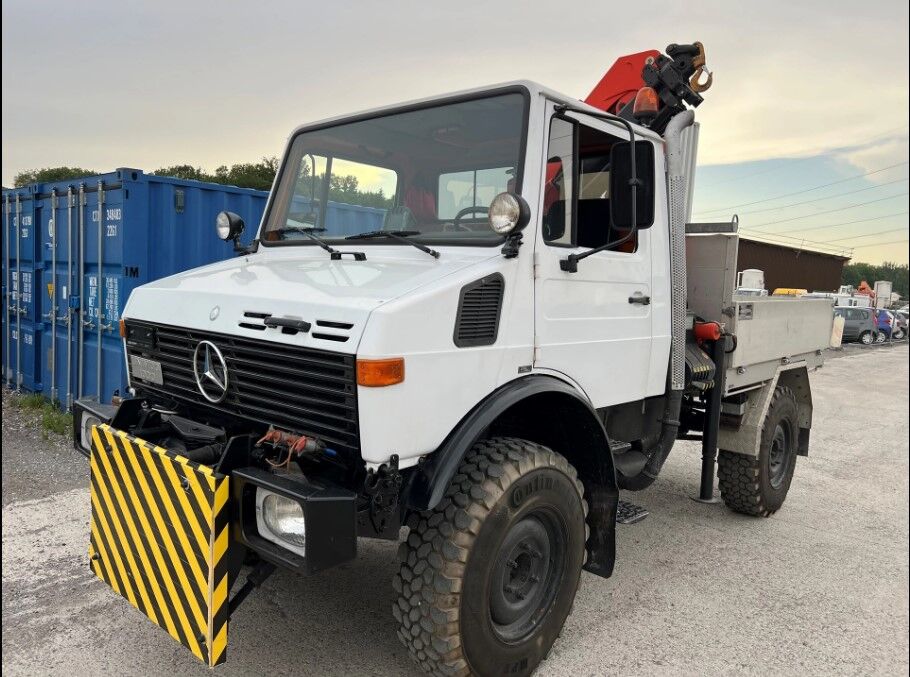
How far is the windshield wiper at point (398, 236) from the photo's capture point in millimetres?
2964

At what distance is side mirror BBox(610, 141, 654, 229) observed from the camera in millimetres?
3164

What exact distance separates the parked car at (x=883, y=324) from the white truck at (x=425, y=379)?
27.0 meters

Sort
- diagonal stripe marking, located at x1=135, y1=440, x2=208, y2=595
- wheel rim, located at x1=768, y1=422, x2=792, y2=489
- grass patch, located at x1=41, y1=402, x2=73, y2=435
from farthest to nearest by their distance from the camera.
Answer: grass patch, located at x1=41, y1=402, x2=73, y2=435 < wheel rim, located at x1=768, y1=422, x2=792, y2=489 < diagonal stripe marking, located at x1=135, y1=440, x2=208, y2=595

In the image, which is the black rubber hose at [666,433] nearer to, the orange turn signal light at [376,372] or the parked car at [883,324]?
the orange turn signal light at [376,372]

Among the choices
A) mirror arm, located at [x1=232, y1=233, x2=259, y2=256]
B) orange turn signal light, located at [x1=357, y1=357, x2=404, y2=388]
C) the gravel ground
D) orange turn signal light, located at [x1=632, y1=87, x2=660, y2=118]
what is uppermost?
orange turn signal light, located at [x1=632, y1=87, x2=660, y2=118]

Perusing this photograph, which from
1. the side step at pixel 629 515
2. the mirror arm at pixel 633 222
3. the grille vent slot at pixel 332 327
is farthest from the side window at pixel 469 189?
the side step at pixel 629 515

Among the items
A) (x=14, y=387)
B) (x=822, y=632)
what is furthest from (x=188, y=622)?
(x=14, y=387)

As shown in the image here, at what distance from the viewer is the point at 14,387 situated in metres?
9.44

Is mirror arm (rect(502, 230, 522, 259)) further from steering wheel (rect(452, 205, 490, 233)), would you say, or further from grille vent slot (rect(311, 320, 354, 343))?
grille vent slot (rect(311, 320, 354, 343))

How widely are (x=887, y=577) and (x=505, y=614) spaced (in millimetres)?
2874

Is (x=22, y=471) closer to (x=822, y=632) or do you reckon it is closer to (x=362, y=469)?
(x=362, y=469)

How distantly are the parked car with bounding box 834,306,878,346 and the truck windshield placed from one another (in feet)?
86.6

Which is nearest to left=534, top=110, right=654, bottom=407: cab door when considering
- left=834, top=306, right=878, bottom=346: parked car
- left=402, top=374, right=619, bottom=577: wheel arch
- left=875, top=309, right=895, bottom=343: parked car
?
left=402, top=374, right=619, bottom=577: wheel arch

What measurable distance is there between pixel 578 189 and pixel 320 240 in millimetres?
1291
